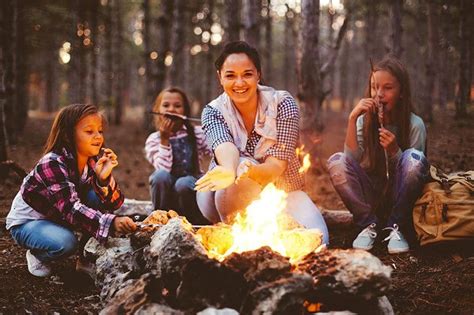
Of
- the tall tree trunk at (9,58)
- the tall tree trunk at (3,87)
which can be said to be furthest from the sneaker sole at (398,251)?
the tall tree trunk at (9,58)

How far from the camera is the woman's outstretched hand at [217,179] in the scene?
352cm

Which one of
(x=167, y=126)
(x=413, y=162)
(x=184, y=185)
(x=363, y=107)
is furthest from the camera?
(x=167, y=126)

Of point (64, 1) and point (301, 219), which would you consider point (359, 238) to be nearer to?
point (301, 219)

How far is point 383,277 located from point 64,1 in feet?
54.6

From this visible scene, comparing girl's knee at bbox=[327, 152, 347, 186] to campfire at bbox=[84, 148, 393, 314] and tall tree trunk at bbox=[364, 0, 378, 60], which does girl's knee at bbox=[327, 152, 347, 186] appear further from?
tall tree trunk at bbox=[364, 0, 378, 60]

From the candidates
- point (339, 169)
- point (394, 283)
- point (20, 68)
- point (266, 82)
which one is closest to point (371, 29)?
point (266, 82)

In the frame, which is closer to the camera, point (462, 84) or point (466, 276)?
point (466, 276)

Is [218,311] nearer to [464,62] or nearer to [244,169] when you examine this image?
[244,169]

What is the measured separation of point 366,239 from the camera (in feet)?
14.1

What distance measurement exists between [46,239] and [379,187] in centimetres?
316

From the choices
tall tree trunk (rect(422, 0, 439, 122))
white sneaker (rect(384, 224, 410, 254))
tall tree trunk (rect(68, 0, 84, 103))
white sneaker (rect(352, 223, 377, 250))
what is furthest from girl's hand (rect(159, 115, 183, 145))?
tall tree trunk (rect(68, 0, 84, 103))

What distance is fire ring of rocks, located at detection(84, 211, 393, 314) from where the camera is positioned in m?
2.61

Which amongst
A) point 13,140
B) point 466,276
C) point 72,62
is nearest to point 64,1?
point 72,62

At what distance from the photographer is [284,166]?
3.96m
